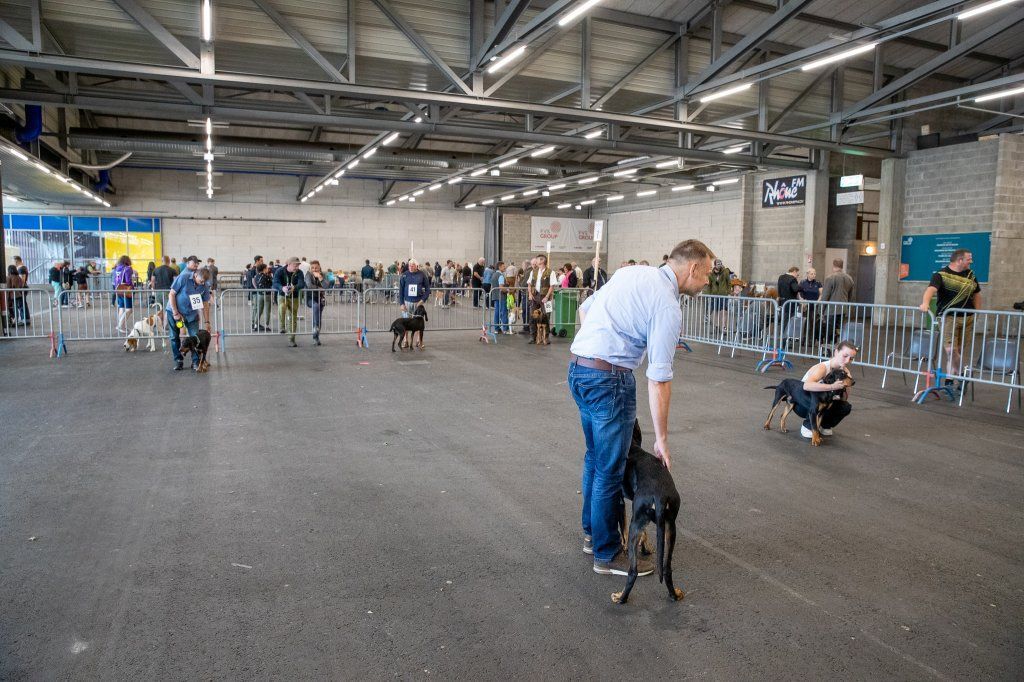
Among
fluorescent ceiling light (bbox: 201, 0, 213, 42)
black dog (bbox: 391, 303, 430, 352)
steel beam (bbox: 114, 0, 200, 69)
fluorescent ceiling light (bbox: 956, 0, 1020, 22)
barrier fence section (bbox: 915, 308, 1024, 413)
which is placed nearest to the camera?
fluorescent ceiling light (bbox: 956, 0, 1020, 22)

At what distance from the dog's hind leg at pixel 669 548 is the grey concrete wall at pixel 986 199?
59.0 feet

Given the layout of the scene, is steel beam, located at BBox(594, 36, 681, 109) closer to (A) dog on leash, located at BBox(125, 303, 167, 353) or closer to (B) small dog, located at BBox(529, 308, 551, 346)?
(B) small dog, located at BBox(529, 308, 551, 346)

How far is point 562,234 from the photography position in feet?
123

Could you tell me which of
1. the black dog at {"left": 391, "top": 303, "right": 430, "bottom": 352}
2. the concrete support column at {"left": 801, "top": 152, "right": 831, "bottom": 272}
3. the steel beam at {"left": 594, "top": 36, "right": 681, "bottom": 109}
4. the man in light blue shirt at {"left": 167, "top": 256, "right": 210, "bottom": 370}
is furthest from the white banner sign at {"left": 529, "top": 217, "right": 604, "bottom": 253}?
the man in light blue shirt at {"left": 167, "top": 256, "right": 210, "bottom": 370}

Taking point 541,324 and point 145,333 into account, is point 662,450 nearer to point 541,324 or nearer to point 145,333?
point 541,324

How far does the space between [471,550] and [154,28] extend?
9287 mm

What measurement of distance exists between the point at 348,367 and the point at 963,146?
1756cm

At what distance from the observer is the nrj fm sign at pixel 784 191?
854 inches

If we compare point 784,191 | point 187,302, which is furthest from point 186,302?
point 784,191

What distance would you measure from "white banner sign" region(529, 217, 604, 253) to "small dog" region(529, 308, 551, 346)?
75.2 feet

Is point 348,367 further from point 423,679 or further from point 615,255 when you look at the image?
point 615,255

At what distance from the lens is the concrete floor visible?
3.00m

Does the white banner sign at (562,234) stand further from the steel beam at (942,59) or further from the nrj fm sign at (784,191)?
the steel beam at (942,59)

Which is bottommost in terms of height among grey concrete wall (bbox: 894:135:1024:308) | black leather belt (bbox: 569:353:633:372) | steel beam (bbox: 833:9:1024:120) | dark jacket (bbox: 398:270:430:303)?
black leather belt (bbox: 569:353:633:372)
